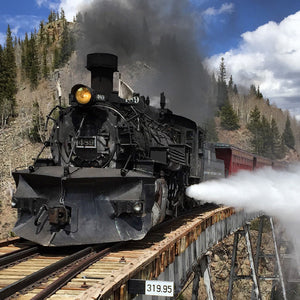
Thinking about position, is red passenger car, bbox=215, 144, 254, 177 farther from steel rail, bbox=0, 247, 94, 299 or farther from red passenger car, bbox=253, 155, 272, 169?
steel rail, bbox=0, 247, 94, 299

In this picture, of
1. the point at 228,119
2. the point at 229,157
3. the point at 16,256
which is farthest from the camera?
the point at 228,119

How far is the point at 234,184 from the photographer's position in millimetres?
16938

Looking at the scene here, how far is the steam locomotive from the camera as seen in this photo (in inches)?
262

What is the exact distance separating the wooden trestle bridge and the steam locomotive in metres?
0.36

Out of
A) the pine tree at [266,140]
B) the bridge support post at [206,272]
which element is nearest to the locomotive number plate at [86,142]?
the bridge support post at [206,272]

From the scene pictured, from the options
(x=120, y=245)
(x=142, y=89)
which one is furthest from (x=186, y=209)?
(x=142, y=89)

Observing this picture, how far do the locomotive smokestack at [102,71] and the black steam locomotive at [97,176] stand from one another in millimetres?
21

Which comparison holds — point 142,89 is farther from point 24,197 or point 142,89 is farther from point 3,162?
point 3,162

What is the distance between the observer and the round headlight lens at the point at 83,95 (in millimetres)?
7438

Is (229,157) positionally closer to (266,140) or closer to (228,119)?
(266,140)

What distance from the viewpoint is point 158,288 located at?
5047mm

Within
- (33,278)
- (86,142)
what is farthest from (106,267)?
(86,142)

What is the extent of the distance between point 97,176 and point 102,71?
276 centimetres

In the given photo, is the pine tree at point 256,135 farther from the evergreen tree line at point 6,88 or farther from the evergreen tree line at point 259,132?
the evergreen tree line at point 6,88
